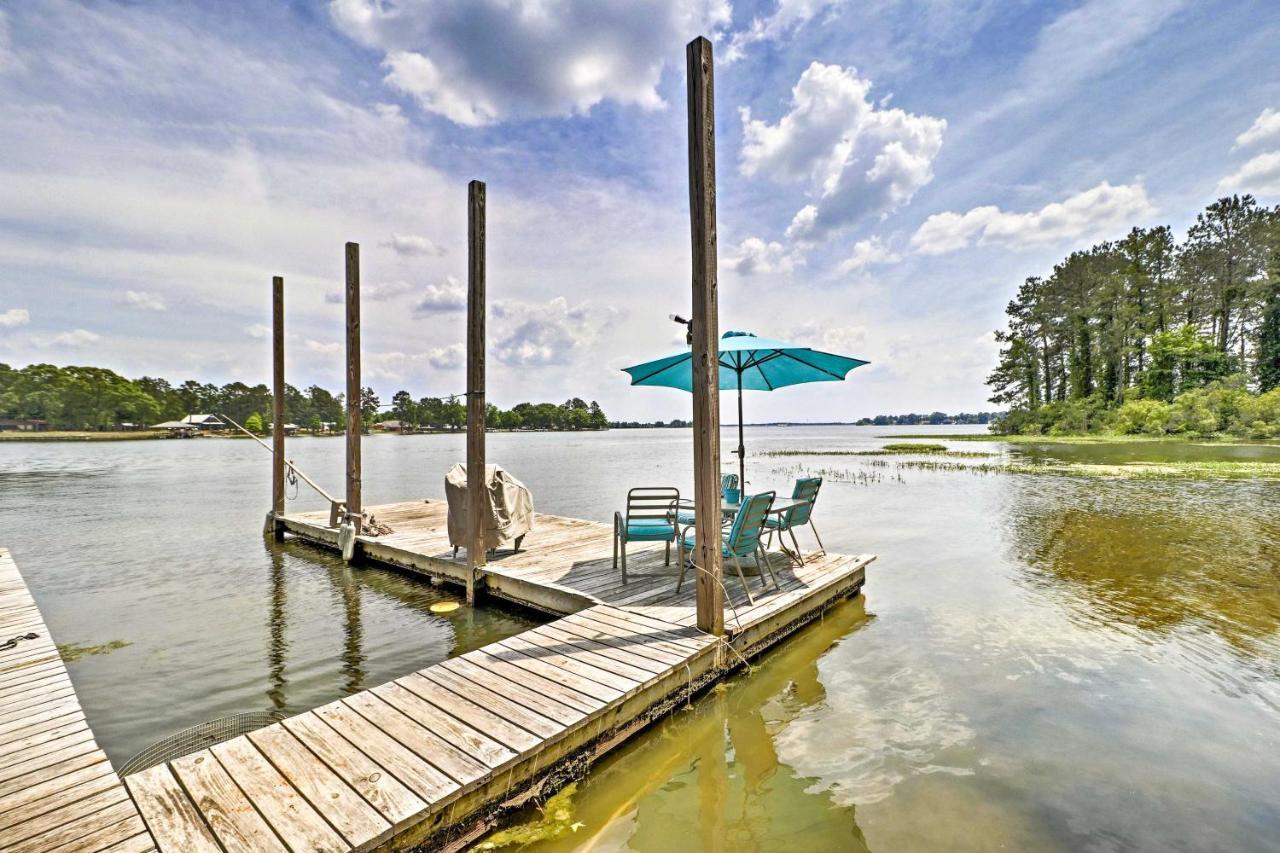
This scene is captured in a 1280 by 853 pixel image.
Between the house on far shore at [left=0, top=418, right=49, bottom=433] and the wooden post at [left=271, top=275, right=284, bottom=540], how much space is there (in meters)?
101

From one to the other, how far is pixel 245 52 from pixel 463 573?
8.97 meters

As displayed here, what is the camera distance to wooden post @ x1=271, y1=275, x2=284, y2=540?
34.1 ft

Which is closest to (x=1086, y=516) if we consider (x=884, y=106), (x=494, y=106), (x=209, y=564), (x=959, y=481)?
(x=959, y=481)

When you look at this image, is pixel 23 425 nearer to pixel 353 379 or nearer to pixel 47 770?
pixel 353 379

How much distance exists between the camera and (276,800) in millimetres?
2197

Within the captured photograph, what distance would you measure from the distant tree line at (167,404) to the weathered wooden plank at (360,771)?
4951 cm

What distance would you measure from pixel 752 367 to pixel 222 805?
6.65 meters

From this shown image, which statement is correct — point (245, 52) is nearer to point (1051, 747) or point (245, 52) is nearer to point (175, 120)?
point (175, 120)

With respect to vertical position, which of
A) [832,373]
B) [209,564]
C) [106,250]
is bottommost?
[209,564]

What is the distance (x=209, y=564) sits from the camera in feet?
29.4

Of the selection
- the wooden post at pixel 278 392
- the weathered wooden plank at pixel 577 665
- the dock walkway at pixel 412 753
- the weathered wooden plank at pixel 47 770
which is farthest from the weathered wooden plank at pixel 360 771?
the wooden post at pixel 278 392

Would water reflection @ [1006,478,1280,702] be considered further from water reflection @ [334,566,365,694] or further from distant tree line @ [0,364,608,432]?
distant tree line @ [0,364,608,432]

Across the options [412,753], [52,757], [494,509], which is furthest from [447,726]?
[494,509]

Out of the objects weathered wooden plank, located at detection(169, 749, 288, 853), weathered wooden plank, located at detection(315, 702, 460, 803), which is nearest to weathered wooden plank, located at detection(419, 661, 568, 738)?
weathered wooden plank, located at detection(315, 702, 460, 803)
